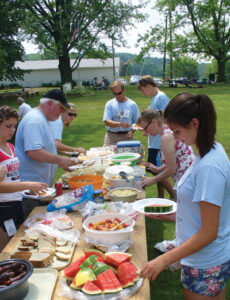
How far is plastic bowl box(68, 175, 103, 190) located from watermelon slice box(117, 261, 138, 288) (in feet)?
4.35

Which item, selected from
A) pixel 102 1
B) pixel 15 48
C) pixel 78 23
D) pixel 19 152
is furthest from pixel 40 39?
pixel 19 152

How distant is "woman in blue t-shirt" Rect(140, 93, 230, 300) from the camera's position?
4.46 feet

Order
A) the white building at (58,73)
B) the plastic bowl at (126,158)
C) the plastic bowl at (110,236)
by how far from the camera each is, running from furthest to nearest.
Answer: the white building at (58,73) → the plastic bowl at (126,158) → the plastic bowl at (110,236)

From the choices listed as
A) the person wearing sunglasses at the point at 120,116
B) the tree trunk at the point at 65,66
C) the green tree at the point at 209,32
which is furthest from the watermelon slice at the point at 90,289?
the green tree at the point at 209,32

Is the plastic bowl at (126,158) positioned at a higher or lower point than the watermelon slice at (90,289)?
higher

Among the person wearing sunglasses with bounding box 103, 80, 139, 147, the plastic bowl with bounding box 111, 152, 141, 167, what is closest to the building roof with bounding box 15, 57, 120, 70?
the person wearing sunglasses with bounding box 103, 80, 139, 147

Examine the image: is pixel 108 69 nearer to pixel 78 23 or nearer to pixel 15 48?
pixel 78 23

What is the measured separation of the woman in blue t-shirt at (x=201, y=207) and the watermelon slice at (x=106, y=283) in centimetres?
15

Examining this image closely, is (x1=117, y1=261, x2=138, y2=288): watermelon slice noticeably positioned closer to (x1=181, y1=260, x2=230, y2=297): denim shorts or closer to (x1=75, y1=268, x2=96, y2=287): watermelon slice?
(x1=75, y1=268, x2=96, y2=287): watermelon slice

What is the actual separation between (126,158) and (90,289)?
2.41m

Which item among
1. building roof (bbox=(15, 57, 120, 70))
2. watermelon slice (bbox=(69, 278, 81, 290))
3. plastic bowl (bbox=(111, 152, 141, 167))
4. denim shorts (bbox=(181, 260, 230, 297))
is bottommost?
denim shorts (bbox=(181, 260, 230, 297))

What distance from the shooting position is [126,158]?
3.71 m

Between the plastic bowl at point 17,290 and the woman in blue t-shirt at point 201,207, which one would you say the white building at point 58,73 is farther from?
the plastic bowl at point 17,290

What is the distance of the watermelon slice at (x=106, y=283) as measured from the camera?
4.54 ft
